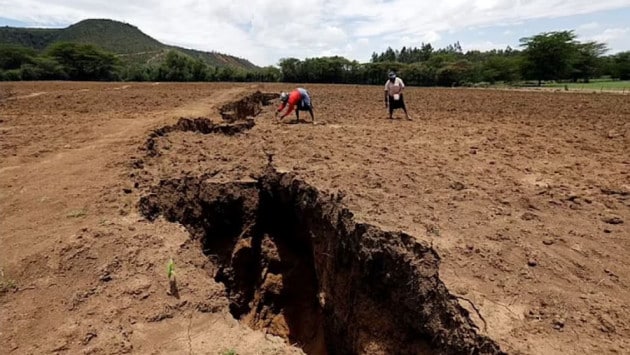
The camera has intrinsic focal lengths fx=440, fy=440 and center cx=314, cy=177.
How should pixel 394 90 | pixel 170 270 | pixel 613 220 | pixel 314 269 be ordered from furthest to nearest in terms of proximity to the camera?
pixel 394 90 → pixel 314 269 → pixel 613 220 → pixel 170 270

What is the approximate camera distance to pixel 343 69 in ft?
195

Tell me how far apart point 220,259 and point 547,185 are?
483cm

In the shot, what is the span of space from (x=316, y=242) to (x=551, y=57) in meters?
50.4

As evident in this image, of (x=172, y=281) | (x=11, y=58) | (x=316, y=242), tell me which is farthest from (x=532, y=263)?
(x=11, y=58)

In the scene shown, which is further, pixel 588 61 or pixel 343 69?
pixel 343 69

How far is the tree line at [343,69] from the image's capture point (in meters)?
48.0

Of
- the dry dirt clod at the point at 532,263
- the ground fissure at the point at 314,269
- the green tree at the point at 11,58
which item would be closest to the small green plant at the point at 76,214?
the ground fissure at the point at 314,269

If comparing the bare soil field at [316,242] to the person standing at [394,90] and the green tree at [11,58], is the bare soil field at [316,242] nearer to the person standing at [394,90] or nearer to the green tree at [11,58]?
the person standing at [394,90]

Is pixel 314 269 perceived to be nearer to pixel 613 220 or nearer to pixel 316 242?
pixel 316 242

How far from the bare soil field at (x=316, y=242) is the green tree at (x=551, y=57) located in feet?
143

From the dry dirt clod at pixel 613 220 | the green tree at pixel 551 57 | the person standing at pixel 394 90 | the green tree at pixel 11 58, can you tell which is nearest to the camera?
the dry dirt clod at pixel 613 220

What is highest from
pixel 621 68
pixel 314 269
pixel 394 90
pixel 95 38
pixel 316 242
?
pixel 95 38

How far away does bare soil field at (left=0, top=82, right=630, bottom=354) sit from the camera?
3.52 meters

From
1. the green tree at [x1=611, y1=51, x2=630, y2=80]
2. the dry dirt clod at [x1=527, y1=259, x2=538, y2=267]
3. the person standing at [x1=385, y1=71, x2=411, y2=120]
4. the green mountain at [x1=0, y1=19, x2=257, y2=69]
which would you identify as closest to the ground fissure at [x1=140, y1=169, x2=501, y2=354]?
the dry dirt clod at [x1=527, y1=259, x2=538, y2=267]
